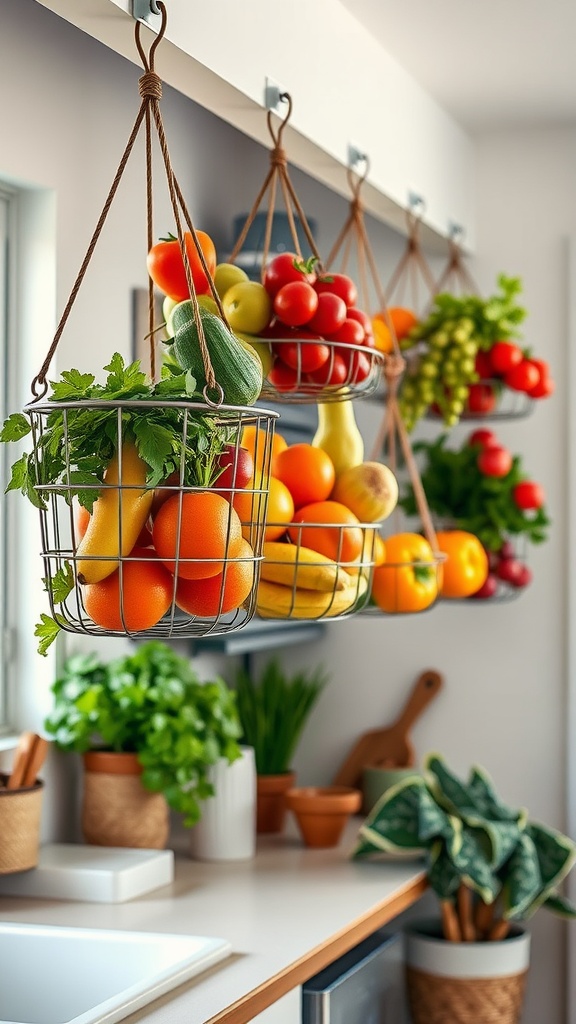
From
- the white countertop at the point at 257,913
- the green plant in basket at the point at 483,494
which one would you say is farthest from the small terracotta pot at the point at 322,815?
the green plant in basket at the point at 483,494

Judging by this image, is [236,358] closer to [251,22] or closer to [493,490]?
[251,22]

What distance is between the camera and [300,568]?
59.4 inches

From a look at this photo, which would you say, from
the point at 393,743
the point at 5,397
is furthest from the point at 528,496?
the point at 5,397

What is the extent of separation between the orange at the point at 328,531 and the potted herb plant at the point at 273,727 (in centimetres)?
138

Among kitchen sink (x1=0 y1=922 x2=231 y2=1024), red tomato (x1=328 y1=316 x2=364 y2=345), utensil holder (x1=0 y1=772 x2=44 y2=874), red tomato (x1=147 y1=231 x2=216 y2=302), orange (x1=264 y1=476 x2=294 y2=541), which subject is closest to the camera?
red tomato (x1=147 y1=231 x2=216 y2=302)

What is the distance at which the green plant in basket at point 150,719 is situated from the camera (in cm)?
226

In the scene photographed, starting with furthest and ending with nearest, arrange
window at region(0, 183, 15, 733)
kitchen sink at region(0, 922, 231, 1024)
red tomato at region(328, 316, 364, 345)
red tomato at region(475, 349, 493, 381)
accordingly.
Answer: red tomato at region(475, 349, 493, 381) → window at region(0, 183, 15, 733) → kitchen sink at region(0, 922, 231, 1024) → red tomato at region(328, 316, 364, 345)

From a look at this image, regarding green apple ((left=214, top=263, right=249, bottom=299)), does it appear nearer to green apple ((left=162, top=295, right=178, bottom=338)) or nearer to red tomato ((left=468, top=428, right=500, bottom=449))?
green apple ((left=162, top=295, right=178, bottom=338))

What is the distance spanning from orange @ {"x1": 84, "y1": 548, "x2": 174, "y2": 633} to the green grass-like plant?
183cm

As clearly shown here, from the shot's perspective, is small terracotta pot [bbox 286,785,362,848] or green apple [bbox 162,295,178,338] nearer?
green apple [bbox 162,295,178,338]

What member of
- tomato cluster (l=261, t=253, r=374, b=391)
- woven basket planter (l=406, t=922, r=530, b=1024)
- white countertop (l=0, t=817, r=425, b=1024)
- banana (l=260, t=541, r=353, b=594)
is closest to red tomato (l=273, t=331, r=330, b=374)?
tomato cluster (l=261, t=253, r=374, b=391)

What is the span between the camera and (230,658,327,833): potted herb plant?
2.83m

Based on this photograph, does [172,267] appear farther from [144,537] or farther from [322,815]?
[322,815]

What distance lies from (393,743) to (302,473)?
1.58 metres
